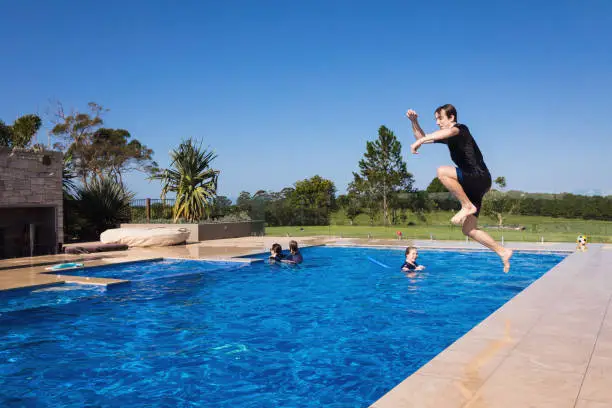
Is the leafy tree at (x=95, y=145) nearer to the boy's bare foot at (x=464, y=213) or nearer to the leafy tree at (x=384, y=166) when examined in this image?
the leafy tree at (x=384, y=166)

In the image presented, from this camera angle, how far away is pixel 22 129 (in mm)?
32406

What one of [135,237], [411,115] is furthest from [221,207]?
[411,115]

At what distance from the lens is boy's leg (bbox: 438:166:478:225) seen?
10.6 ft

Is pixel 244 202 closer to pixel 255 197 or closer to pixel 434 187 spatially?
pixel 255 197

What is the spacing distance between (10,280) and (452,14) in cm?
1910

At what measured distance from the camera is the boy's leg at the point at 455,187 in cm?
324

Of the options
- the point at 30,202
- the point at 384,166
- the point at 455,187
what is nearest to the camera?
the point at 455,187

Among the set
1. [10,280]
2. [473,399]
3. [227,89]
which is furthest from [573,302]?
[227,89]

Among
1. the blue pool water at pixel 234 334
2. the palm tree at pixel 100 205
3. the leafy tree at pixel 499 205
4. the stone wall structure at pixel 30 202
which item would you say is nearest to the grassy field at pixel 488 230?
the leafy tree at pixel 499 205

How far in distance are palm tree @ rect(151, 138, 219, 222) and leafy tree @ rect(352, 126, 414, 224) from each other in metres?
18.0

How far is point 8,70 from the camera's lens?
29391 millimetres

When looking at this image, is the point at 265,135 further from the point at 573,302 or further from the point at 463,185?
the point at 463,185

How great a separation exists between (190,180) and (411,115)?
18774 millimetres

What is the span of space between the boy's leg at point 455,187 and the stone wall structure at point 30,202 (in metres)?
15.1
